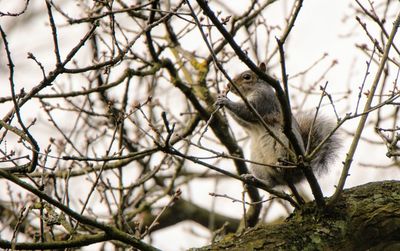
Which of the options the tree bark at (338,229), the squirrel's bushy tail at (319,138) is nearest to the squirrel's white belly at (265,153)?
the squirrel's bushy tail at (319,138)

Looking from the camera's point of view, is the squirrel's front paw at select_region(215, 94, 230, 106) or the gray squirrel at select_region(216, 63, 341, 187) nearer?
the squirrel's front paw at select_region(215, 94, 230, 106)

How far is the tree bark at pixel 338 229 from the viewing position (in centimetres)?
236

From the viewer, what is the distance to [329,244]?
7.85 ft

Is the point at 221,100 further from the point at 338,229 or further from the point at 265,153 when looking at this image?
the point at 338,229

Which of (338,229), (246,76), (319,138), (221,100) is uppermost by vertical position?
(246,76)

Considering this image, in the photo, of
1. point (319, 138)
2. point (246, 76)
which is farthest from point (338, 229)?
point (246, 76)

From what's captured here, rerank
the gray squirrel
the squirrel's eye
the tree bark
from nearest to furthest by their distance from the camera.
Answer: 1. the tree bark
2. the gray squirrel
3. the squirrel's eye

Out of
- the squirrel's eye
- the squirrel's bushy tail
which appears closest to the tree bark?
the squirrel's bushy tail

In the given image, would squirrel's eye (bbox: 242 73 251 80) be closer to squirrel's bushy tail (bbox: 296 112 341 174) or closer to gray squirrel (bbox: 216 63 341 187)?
gray squirrel (bbox: 216 63 341 187)

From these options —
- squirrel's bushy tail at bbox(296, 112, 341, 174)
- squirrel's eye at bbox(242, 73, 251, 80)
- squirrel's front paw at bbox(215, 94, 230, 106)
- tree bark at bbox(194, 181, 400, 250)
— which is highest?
squirrel's eye at bbox(242, 73, 251, 80)

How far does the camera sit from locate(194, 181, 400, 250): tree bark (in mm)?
2363

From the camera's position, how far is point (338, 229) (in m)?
2.45

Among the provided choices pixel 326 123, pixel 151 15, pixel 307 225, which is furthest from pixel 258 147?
pixel 307 225

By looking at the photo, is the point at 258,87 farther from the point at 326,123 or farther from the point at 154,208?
the point at 154,208
